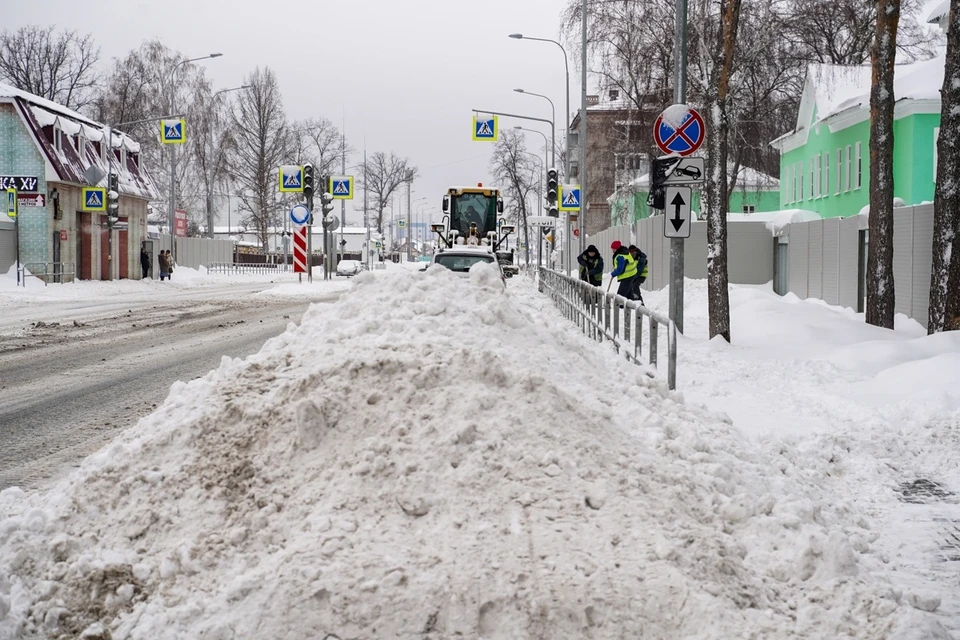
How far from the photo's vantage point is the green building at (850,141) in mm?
30688

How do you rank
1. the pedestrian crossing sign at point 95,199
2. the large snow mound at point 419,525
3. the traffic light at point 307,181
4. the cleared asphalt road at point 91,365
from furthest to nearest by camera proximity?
the pedestrian crossing sign at point 95,199, the traffic light at point 307,181, the cleared asphalt road at point 91,365, the large snow mound at point 419,525

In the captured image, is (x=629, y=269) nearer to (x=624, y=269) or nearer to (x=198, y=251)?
(x=624, y=269)

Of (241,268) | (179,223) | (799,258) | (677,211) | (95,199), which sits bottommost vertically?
(241,268)

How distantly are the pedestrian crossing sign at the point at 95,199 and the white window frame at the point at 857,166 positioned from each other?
28.5 meters

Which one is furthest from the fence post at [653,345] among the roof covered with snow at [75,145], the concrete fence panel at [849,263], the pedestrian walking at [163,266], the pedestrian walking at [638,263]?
the pedestrian walking at [163,266]

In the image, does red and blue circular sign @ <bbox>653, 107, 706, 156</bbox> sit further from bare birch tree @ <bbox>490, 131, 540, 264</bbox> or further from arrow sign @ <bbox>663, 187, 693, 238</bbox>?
bare birch tree @ <bbox>490, 131, 540, 264</bbox>

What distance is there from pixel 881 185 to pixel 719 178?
115 inches

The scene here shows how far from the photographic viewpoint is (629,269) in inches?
780

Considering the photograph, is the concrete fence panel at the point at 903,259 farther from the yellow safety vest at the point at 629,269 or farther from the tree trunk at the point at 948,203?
the yellow safety vest at the point at 629,269

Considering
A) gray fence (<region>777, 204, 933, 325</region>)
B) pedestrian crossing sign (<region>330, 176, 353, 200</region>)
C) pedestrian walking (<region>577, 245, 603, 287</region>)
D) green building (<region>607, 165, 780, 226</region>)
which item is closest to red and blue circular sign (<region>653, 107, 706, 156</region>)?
gray fence (<region>777, 204, 933, 325</region>)

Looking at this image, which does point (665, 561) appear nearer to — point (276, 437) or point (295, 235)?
point (276, 437)

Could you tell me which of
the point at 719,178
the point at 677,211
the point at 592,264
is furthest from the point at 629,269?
the point at 677,211

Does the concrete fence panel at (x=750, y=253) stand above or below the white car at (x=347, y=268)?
above

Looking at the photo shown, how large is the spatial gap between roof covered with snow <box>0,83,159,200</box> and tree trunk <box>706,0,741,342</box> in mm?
30300
